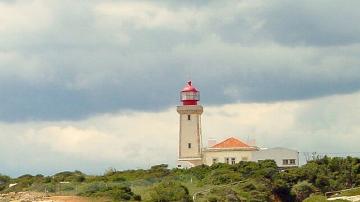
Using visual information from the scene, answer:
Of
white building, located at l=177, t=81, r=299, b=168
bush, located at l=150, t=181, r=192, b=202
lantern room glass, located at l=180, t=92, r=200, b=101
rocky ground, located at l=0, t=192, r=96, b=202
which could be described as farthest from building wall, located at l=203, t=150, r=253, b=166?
rocky ground, located at l=0, t=192, r=96, b=202

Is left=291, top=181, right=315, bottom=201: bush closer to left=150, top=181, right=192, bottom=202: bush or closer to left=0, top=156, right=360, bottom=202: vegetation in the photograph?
left=0, top=156, right=360, bottom=202: vegetation

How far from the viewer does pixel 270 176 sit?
208ft

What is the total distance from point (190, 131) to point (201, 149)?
2082 mm

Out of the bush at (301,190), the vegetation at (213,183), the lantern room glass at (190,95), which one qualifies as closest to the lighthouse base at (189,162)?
the vegetation at (213,183)

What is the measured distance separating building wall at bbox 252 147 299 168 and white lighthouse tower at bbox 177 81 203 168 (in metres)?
5.95

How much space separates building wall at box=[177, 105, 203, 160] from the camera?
82.1 metres

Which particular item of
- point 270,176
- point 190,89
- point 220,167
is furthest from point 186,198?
point 190,89

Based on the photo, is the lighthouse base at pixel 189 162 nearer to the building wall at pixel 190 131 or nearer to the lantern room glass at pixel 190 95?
the building wall at pixel 190 131

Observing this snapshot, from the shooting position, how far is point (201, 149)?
82.1 metres

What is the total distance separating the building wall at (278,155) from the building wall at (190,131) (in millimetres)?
→ 6342

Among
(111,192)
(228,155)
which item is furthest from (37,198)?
(228,155)

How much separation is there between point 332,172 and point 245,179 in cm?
1099

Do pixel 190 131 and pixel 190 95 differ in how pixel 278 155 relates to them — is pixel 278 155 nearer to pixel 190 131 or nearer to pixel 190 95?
pixel 190 131

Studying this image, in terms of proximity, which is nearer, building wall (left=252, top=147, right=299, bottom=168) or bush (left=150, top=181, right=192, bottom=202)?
bush (left=150, top=181, right=192, bottom=202)
